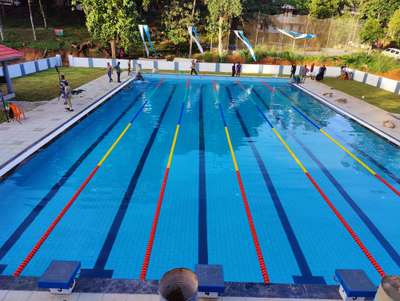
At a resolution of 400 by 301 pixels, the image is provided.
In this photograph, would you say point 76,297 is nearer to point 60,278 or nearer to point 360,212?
point 60,278

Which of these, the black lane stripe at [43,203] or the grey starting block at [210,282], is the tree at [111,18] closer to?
the black lane stripe at [43,203]

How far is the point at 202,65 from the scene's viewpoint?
25.4m

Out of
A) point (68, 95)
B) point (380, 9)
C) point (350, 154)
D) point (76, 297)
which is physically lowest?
Answer: point (350, 154)

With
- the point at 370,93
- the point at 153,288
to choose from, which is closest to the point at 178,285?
the point at 153,288

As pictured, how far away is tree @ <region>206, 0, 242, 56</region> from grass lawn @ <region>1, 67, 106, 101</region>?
1208cm

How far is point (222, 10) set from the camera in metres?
28.5

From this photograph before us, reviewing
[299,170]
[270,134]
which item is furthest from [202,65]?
A: [299,170]

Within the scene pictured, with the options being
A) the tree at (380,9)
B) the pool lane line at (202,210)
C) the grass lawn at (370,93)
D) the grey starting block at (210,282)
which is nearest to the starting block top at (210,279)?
the grey starting block at (210,282)

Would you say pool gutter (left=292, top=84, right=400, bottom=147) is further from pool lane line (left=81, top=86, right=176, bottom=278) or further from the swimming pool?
pool lane line (left=81, top=86, right=176, bottom=278)

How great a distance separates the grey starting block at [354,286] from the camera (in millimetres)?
4191

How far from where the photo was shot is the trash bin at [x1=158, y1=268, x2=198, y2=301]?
10.9 feet

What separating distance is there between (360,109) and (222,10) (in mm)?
18334

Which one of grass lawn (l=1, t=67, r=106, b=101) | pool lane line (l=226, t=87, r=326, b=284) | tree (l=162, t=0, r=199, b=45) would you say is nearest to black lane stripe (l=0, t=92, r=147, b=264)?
pool lane line (l=226, t=87, r=326, b=284)

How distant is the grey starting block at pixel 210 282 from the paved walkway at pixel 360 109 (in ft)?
32.7
